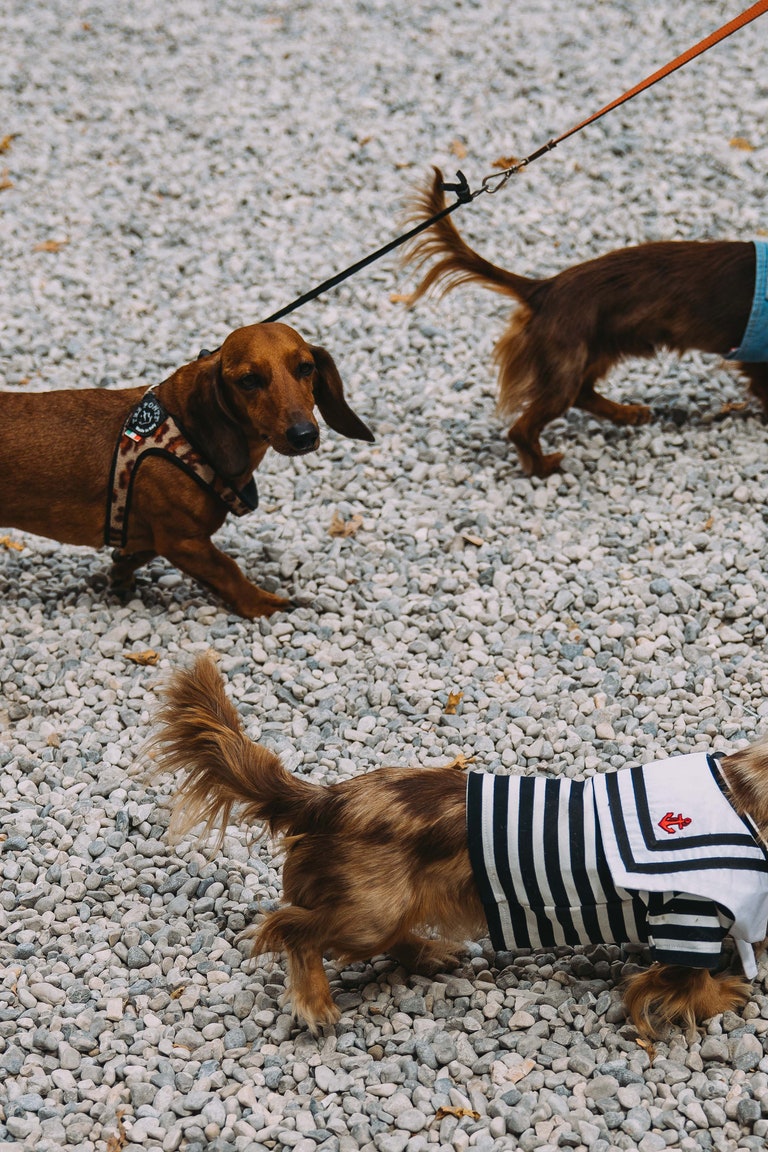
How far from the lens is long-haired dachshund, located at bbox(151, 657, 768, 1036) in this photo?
2.44 meters

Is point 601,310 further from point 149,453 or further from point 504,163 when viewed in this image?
Result: point 504,163

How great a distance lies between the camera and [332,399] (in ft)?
13.0

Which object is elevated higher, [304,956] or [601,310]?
[601,310]

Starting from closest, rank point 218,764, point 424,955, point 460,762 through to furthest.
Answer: point 218,764
point 424,955
point 460,762

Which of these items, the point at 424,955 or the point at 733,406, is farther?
the point at 733,406

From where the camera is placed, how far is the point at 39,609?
419 centimetres

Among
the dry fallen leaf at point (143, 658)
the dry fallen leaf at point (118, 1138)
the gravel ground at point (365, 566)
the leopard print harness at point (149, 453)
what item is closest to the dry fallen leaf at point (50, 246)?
the gravel ground at point (365, 566)

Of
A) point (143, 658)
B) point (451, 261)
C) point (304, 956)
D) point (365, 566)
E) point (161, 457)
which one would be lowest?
point (304, 956)

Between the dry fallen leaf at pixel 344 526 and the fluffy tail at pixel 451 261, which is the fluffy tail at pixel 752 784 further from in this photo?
the fluffy tail at pixel 451 261

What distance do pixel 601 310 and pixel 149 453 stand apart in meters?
1.82

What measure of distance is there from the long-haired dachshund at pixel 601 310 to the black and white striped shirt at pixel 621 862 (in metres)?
2.25

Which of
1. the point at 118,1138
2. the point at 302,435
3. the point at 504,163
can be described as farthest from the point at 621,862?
the point at 504,163

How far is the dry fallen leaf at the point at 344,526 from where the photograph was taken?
4465 millimetres

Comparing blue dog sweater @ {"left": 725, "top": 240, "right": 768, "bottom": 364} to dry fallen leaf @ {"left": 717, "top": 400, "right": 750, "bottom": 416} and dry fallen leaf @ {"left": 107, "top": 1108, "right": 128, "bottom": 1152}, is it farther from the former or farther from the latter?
dry fallen leaf @ {"left": 107, "top": 1108, "right": 128, "bottom": 1152}
